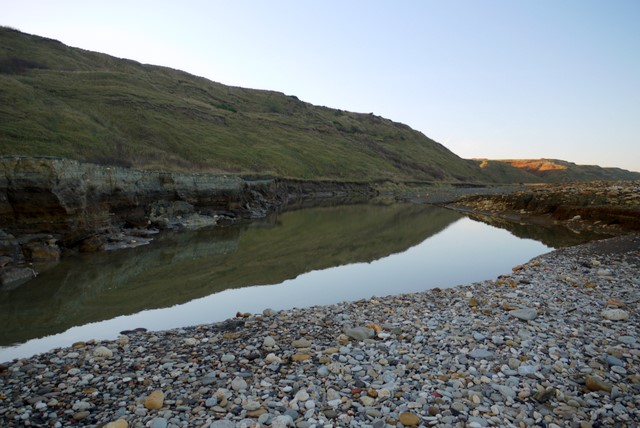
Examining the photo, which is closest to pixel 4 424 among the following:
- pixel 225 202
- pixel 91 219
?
pixel 91 219

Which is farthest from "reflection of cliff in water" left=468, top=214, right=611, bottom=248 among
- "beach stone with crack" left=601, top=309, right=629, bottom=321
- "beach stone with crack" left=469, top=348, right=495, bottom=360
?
"beach stone with crack" left=469, top=348, right=495, bottom=360

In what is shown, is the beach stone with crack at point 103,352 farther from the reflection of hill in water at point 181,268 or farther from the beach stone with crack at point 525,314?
the beach stone with crack at point 525,314

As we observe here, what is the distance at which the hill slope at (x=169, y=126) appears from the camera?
45.7 meters

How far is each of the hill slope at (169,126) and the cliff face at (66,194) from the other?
9788 millimetres

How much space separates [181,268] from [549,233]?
25.3 metres

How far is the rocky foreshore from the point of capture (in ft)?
19.7

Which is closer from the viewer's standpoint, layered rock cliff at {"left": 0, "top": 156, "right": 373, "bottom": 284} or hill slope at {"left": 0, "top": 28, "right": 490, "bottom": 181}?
layered rock cliff at {"left": 0, "top": 156, "right": 373, "bottom": 284}

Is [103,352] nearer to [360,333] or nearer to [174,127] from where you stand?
[360,333]

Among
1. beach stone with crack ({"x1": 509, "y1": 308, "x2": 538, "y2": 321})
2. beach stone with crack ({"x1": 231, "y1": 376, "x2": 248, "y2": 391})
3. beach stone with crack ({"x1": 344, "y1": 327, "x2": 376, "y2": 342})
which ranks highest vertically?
beach stone with crack ({"x1": 509, "y1": 308, "x2": 538, "y2": 321})

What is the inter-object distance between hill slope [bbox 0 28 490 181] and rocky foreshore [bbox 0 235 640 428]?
31.2 metres

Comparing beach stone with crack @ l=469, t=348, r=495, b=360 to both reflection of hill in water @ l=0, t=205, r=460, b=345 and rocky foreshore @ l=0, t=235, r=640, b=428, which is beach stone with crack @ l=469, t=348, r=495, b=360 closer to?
rocky foreshore @ l=0, t=235, r=640, b=428

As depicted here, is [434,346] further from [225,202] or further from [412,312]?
[225,202]

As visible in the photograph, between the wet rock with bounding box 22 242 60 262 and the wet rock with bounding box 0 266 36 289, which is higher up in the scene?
the wet rock with bounding box 22 242 60 262

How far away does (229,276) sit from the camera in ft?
58.5
